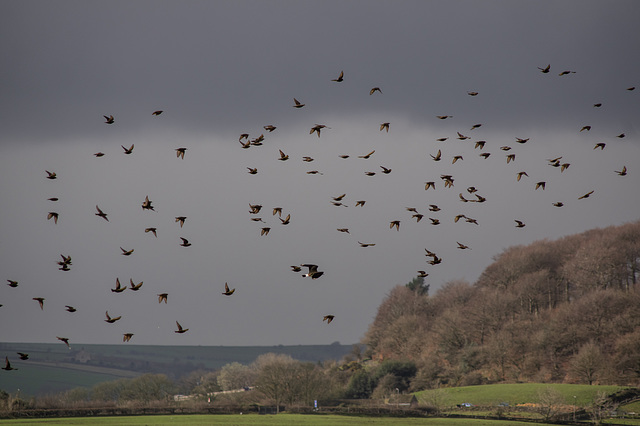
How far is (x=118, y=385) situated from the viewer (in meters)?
176

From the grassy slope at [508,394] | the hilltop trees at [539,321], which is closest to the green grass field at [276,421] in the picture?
the grassy slope at [508,394]

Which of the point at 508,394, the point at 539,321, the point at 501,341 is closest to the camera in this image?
the point at 508,394

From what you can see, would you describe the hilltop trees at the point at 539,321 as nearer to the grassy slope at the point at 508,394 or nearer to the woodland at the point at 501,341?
the woodland at the point at 501,341

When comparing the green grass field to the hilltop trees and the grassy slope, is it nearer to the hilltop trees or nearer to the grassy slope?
the grassy slope

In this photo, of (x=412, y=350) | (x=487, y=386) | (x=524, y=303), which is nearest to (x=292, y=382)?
(x=487, y=386)

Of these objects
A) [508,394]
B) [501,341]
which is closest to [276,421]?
[508,394]

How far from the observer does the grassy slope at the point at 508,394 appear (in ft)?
352

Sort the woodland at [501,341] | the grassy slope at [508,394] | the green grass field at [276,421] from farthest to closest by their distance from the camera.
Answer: the woodland at [501,341], the grassy slope at [508,394], the green grass field at [276,421]

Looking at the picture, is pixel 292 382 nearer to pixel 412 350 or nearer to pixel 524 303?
pixel 412 350

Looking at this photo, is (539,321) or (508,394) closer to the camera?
(508,394)

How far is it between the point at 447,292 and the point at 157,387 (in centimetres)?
7259

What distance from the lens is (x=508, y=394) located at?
117m

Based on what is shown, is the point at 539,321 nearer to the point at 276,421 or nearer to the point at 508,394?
the point at 508,394

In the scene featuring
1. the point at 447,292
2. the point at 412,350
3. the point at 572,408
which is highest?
the point at 447,292
